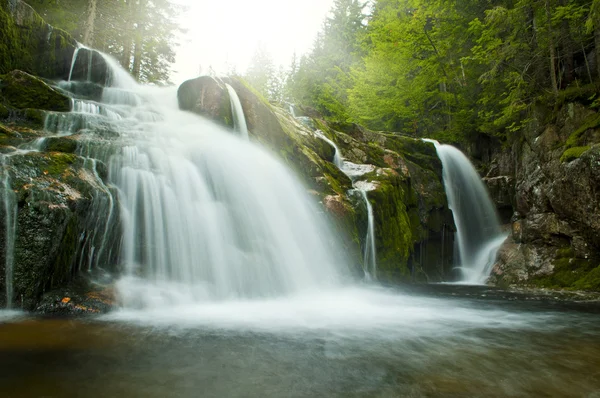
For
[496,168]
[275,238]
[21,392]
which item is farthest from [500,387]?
[496,168]

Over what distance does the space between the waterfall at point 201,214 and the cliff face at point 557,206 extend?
223 inches

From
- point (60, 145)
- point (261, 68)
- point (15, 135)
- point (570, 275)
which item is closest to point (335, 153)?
point (570, 275)

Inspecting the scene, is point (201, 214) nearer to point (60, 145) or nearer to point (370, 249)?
point (60, 145)

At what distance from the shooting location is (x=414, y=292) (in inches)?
319

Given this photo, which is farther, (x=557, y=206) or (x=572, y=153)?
(x=557, y=206)

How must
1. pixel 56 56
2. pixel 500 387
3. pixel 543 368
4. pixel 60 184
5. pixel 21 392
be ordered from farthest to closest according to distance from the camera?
pixel 56 56
pixel 60 184
pixel 543 368
pixel 500 387
pixel 21 392

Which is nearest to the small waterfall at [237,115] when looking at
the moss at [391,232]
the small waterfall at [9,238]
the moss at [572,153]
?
the moss at [391,232]

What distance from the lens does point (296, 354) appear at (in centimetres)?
325

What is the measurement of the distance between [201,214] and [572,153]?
9.41 meters

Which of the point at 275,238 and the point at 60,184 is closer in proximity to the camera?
the point at 60,184

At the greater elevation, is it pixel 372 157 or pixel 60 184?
pixel 372 157

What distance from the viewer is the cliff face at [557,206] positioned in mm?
8461

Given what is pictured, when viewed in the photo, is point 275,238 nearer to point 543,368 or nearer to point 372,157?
point 543,368

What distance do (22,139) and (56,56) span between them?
7.15 m
